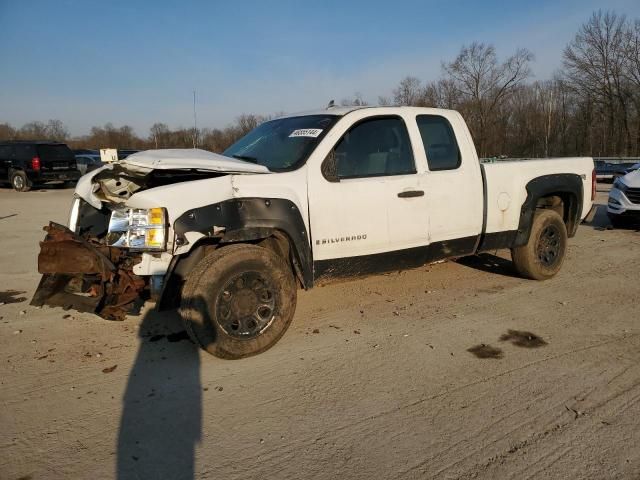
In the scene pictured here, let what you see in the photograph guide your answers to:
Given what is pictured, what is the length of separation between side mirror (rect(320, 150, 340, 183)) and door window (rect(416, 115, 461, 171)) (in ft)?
3.56

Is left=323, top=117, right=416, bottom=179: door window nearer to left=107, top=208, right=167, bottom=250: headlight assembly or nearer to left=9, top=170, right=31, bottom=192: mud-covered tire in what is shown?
left=107, top=208, right=167, bottom=250: headlight assembly

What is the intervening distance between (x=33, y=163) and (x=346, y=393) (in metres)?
21.0

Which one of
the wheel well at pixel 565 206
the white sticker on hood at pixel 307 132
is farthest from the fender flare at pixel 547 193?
the white sticker on hood at pixel 307 132

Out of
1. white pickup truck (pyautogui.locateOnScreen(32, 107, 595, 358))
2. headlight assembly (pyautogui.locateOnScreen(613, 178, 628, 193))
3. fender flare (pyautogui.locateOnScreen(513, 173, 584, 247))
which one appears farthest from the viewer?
headlight assembly (pyautogui.locateOnScreen(613, 178, 628, 193))

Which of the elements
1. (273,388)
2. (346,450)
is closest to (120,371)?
(273,388)

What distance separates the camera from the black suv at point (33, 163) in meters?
20.1

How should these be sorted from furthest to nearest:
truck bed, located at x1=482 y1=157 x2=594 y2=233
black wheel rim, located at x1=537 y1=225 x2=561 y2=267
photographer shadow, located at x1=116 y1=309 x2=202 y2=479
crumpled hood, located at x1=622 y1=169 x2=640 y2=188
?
crumpled hood, located at x1=622 y1=169 x2=640 y2=188 < black wheel rim, located at x1=537 y1=225 x2=561 y2=267 < truck bed, located at x1=482 y1=157 x2=594 y2=233 < photographer shadow, located at x1=116 y1=309 x2=202 y2=479

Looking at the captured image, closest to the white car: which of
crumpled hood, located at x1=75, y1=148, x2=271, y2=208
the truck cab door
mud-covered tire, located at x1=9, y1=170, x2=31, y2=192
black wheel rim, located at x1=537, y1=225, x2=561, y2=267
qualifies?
black wheel rim, located at x1=537, y1=225, x2=561, y2=267

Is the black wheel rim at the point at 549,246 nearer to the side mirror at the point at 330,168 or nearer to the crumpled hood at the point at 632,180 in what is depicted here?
the side mirror at the point at 330,168

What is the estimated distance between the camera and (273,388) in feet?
11.2

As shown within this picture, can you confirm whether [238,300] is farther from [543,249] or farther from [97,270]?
[543,249]

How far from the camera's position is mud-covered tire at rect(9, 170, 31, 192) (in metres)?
20.2

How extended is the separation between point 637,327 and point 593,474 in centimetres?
248

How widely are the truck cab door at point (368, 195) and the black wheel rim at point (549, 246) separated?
78.5 inches
